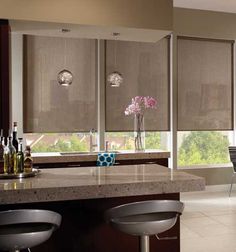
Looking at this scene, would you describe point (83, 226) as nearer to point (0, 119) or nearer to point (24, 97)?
point (0, 119)

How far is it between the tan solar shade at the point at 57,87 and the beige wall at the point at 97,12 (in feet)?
6.79

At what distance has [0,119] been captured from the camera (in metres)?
3.77

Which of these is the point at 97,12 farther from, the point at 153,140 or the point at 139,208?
the point at 153,140

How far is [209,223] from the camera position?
4762 mm

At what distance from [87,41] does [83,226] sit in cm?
417

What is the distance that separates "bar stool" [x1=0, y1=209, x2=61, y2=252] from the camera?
6.42 feet

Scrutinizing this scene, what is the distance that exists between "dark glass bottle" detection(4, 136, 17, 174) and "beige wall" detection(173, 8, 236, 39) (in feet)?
15.2

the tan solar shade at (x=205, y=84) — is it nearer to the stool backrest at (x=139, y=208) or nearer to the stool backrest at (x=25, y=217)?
the stool backrest at (x=139, y=208)

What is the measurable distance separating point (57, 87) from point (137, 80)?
→ 56.9 inches

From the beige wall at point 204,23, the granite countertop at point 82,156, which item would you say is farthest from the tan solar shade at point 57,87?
the beige wall at point 204,23

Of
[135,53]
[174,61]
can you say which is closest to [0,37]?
[135,53]

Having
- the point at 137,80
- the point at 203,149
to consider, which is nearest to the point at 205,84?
the point at 203,149

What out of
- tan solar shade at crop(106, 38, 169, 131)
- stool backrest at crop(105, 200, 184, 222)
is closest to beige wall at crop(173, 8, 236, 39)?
tan solar shade at crop(106, 38, 169, 131)

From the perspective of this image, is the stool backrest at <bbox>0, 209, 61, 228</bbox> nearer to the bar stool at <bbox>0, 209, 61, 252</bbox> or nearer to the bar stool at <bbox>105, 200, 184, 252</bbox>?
the bar stool at <bbox>0, 209, 61, 252</bbox>
